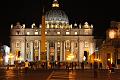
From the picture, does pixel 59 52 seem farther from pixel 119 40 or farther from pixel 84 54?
pixel 119 40

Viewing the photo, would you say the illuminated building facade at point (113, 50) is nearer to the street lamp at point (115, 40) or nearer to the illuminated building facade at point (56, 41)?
the street lamp at point (115, 40)

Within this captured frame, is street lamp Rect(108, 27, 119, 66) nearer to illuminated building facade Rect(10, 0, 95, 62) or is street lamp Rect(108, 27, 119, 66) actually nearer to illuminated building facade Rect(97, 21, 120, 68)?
illuminated building facade Rect(97, 21, 120, 68)

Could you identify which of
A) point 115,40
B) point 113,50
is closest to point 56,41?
point 115,40

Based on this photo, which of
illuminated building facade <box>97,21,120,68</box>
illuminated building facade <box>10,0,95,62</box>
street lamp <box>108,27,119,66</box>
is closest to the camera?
street lamp <box>108,27,119,66</box>

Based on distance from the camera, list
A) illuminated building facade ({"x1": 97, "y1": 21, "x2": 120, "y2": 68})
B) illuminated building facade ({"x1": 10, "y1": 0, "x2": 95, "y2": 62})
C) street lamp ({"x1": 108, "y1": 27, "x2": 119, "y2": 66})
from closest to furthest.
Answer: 1. street lamp ({"x1": 108, "y1": 27, "x2": 119, "y2": 66})
2. illuminated building facade ({"x1": 97, "y1": 21, "x2": 120, "y2": 68})
3. illuminated building facade ({"x1": 10, "y1": 0, "x2": 95, "y2": 62})

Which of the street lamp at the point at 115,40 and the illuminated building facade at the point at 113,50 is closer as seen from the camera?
the street lamp at the point at 115,40

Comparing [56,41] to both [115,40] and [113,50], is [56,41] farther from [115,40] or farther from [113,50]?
[113,50]

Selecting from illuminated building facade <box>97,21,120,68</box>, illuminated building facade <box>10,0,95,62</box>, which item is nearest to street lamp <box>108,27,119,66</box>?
illuminated building facade <box>97,21,120,68</box>

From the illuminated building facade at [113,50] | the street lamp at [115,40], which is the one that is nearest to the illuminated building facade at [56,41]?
the illuminated building facade at [113,50]

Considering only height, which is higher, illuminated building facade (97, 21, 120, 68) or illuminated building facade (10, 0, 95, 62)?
illuminated building facade (10, 0, 95, 62)

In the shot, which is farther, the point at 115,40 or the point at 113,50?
the point at 115,40

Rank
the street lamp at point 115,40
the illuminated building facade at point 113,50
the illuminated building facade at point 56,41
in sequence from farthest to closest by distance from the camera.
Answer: the illuminated building facade at point 56,41, the illuminated building facade at point 113,50, the street lamp at point 115,40

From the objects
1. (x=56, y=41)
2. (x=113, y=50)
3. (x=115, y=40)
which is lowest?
(x=113, y=50)

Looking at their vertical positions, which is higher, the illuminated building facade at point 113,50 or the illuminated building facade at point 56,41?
the illuminated building facade at point 56,41
